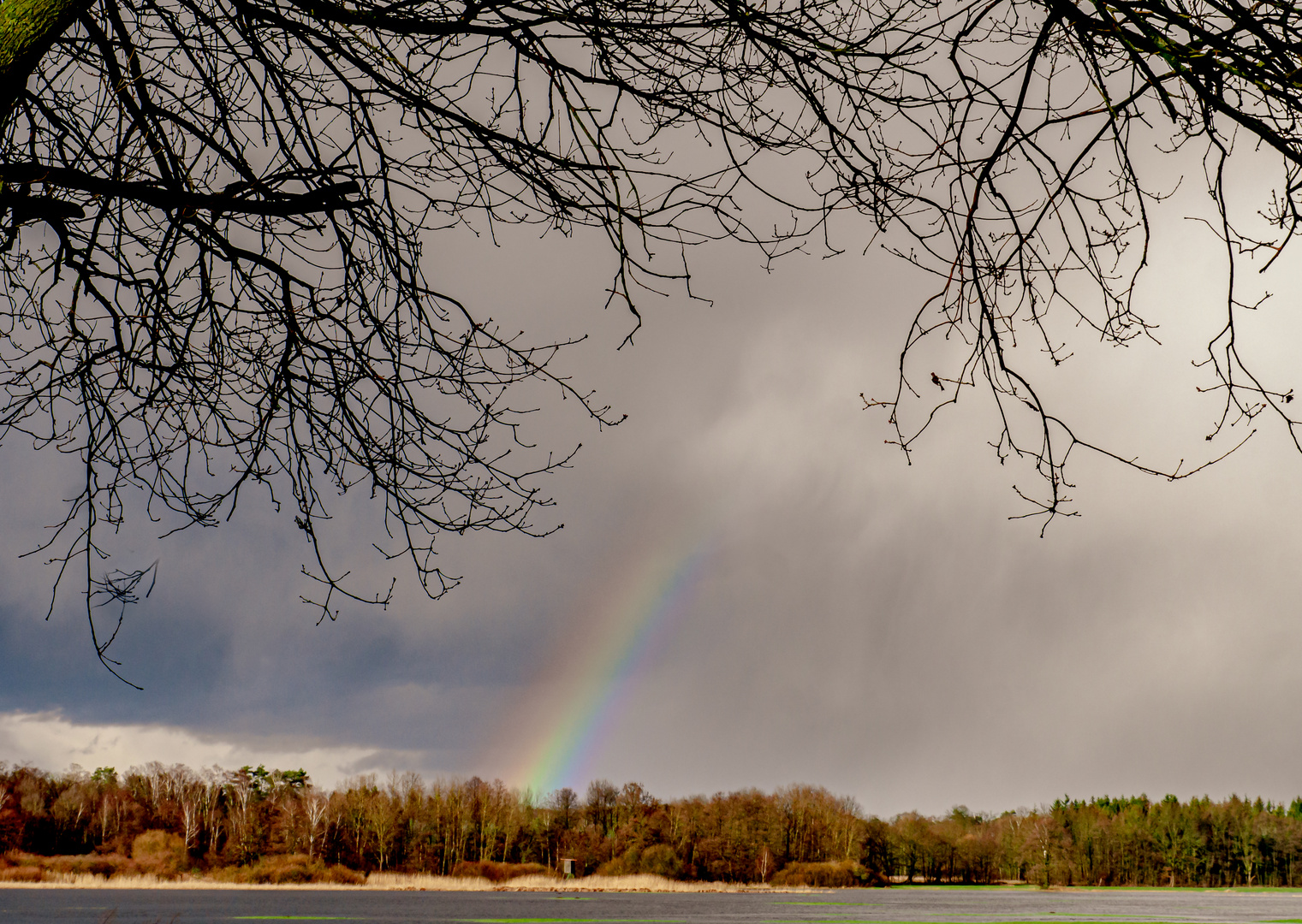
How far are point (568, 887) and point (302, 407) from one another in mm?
74409

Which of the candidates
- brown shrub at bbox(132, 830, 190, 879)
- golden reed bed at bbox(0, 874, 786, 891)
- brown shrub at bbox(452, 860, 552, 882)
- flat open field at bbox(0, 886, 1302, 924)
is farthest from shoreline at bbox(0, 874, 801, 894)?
flat open field at bbox(0, 886, 1302, 924)

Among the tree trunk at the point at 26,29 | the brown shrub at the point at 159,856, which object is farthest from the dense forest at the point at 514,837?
the tree trunk at the point at 26,29

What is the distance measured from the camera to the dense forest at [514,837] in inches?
2749

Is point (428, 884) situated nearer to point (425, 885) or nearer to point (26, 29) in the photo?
point (425, 885)

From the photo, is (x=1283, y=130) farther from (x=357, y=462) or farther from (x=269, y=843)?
(x=269, y=843)

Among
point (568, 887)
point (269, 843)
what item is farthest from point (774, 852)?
point (269, 843)

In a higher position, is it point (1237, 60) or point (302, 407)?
point (1237, 60)

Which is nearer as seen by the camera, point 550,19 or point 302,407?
point 550,19

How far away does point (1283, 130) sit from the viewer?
2.73 metres

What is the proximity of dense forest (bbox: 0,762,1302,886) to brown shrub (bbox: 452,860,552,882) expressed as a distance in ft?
0.50

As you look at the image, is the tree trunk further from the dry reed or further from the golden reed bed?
the golden reed bed

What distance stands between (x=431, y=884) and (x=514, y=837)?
28.8 ft

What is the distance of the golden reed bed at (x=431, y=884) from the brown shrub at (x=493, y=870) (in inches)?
19.8

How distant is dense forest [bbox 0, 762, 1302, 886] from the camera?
2749 inches
